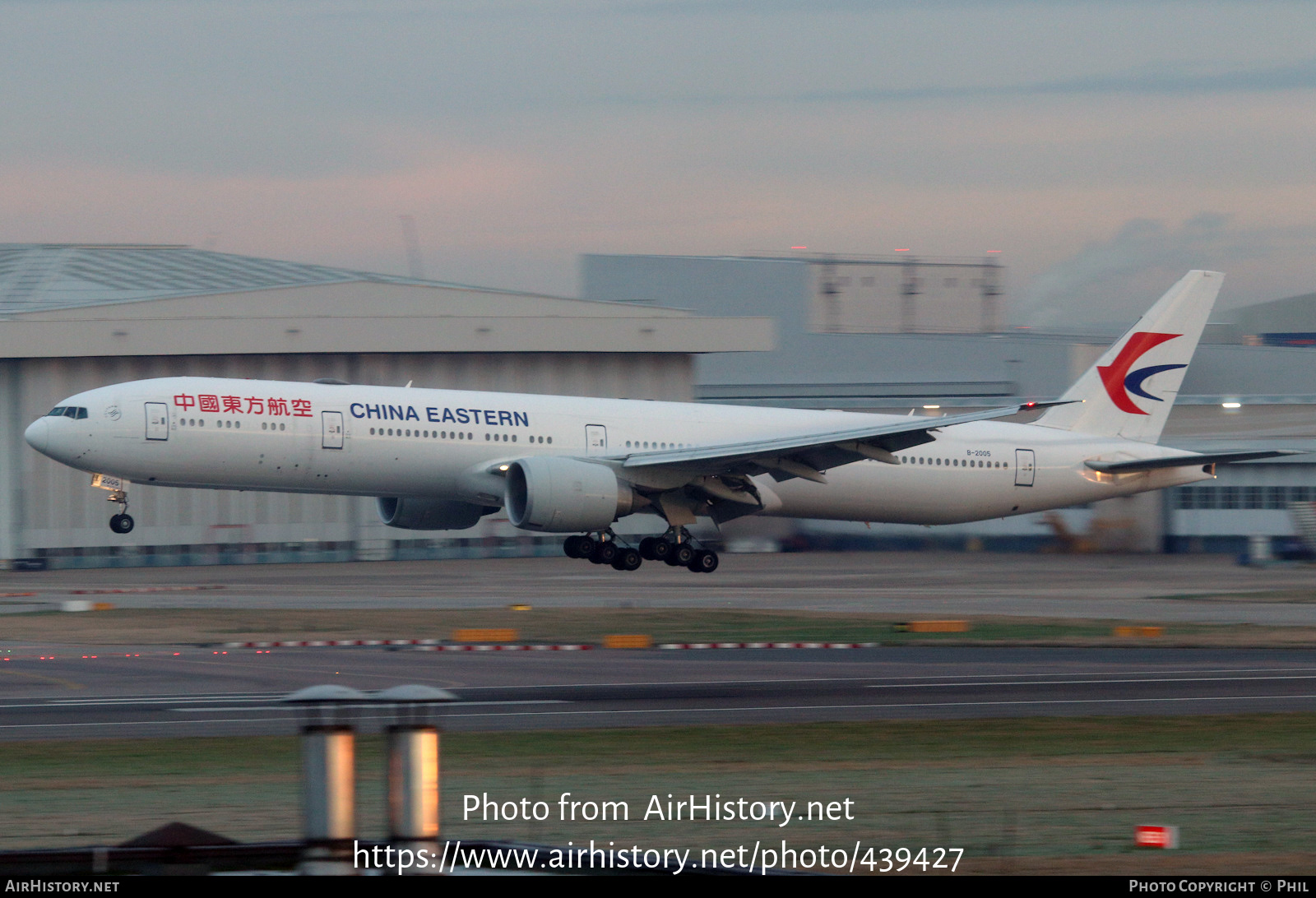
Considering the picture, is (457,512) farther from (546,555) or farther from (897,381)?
(897,381)

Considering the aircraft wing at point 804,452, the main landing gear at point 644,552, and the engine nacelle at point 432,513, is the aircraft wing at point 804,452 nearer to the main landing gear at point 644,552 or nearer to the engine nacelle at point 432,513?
the main landing gear at point 644,552

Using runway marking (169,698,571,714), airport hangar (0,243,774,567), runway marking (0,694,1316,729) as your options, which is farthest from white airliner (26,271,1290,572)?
runway marking (169,698,571,714)

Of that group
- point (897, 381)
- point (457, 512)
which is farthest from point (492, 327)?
point (897, 381)

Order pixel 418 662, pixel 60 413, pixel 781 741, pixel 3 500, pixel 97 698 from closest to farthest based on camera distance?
pixel 781 741, pixel 97 698, pixel 418 662, pixel 60 413, pixel 3 500

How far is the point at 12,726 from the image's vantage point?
17219mm

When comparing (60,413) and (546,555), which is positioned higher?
(60,413)

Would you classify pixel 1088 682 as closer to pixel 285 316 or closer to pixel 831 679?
pixel 831 679

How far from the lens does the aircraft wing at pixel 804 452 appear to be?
35.8 meters

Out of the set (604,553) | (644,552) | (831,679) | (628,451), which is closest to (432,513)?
(604,553)

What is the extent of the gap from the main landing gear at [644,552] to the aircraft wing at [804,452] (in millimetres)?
2327

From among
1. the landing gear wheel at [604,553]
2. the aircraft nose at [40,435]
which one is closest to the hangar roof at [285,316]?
the aircraft nose at [40,435]

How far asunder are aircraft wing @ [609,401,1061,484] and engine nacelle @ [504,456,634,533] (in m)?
1.31

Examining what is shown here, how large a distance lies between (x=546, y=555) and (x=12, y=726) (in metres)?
37.5

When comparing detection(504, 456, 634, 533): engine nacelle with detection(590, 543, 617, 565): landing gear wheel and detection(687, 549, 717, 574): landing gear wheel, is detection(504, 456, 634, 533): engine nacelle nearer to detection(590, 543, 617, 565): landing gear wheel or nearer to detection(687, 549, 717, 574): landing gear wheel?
detection(590, 543, 617, 565): landing gear wheel
